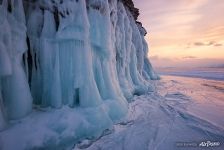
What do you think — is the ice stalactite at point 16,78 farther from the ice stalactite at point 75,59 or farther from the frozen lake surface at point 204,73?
the frozen lake surface at point 204,73

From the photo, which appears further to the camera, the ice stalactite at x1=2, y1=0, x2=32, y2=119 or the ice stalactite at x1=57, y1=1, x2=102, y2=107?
the ice stalactite at x1=57, y1=1, x2=102, y2=107

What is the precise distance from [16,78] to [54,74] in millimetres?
1233

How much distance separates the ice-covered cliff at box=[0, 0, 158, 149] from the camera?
525cm

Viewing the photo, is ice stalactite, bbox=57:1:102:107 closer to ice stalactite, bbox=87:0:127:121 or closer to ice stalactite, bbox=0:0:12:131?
ice stalactite, bbox=87:0:127:121

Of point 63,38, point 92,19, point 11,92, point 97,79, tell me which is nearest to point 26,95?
point 11,92

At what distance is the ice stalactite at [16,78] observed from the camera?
17.9 ft

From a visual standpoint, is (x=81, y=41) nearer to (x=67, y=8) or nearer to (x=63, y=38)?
(x=63, y=38)

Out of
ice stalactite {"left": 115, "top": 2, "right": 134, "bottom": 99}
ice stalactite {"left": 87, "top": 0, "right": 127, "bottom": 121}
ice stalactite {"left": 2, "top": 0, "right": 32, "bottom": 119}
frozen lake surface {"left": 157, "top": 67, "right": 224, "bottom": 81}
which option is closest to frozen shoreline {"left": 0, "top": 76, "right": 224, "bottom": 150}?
ice stalactite {"left": 2, "top": 0, "right": 32, "bottom": 119}

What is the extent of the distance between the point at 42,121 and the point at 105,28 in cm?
434

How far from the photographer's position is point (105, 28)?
809 cm

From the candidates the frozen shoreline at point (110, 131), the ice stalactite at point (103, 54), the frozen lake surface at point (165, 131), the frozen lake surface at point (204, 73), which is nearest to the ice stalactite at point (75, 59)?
the frozen shoreline at point (110, 131)

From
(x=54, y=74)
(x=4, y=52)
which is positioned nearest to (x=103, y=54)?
(x=54, y=74)

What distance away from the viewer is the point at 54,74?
654 cm

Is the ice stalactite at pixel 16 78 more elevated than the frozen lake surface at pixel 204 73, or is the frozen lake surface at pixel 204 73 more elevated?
the ice stalactite at pixel 16 78
